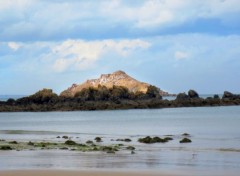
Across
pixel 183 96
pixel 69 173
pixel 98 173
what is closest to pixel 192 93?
pixel 183 96

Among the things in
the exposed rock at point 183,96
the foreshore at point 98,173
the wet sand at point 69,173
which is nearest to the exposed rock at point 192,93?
the exposed rock at point 183,96

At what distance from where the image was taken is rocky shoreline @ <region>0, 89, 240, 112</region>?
8844 centimetres

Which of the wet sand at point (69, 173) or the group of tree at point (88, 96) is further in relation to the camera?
the group of tree at point (88, 96)

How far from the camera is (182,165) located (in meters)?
17.8

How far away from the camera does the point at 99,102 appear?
8962 cm

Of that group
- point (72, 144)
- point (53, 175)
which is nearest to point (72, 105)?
point (72, 144)

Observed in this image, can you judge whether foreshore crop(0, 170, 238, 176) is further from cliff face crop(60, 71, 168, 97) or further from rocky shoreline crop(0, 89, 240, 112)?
cliff face crop(60, 71, 168, 97)

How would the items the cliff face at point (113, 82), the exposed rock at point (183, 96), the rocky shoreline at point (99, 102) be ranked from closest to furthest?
1. the rocky shoreline at point (99, 102)
2. the exposed rock at point (183, 96)
3. the cliff face at point (113, 82)

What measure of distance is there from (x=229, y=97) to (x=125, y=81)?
3360 cm

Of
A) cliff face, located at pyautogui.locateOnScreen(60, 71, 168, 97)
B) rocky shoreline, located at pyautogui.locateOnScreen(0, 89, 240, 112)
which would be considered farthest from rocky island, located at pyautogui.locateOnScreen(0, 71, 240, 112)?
cliff face, located at pyautogui.locateOnScreen(60, 71, 168, 97)

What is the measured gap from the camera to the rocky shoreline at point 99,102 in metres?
88.4

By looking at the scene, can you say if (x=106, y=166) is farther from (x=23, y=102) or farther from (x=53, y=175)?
(x=23, y=102)

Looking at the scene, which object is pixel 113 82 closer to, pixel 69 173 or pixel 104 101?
pixel 104 101

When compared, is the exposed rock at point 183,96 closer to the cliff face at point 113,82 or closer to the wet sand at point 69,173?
the cliff face at point 113,82
